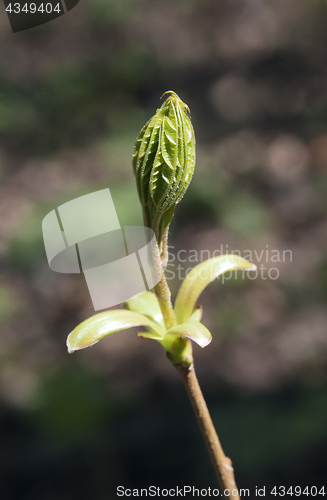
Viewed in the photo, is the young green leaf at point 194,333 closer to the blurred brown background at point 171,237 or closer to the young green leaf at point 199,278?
the young green leaf at point 199,278

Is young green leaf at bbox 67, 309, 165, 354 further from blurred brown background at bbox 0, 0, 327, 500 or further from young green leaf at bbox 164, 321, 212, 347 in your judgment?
blurred brown background at bbox 0, 0, 327, 500

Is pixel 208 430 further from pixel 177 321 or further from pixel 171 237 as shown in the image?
pixel 171 237

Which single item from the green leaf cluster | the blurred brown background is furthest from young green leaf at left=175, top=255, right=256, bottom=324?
the blurred brown background

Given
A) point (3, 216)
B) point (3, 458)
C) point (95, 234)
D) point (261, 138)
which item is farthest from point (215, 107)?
point (3, 458)

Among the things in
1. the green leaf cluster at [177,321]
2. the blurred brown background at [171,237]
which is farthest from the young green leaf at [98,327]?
the blurred brown background at [171,237]

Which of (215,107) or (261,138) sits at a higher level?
(215,107)

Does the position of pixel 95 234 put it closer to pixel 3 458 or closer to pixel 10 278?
pixel 10 278

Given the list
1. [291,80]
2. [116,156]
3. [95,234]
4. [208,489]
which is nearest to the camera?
[95,234]
